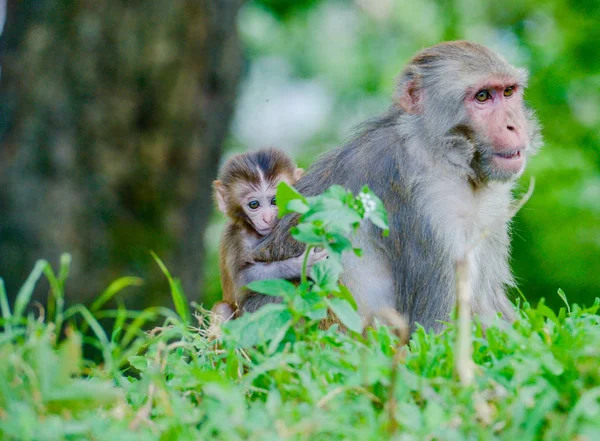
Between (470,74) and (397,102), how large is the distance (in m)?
0.51

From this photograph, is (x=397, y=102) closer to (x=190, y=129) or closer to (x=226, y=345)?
(x=226, y=345)

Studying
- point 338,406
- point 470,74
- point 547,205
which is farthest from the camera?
point 547,205

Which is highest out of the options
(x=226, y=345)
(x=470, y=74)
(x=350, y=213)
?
(x=470, y=74)

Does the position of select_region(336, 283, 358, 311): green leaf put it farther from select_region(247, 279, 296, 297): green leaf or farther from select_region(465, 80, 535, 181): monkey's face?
select_region(465, 80, 535, 181): monkey's face

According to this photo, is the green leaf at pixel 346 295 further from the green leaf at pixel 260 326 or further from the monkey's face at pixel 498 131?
the monkey's face at pixel 498 131

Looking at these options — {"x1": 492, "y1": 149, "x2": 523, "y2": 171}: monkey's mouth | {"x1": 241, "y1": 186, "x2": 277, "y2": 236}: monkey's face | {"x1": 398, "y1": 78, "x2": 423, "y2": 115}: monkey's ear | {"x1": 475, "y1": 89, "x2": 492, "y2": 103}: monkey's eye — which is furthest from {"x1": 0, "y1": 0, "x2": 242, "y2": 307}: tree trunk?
{"x1": 492, "y1": 149, "x2": 523, "y2": 171}: monkey's mouth

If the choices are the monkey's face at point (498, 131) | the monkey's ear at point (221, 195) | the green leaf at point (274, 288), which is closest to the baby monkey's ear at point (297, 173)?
the monkey's ear at point (221, 195)

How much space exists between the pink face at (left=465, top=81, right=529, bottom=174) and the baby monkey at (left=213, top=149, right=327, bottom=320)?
1271 millimetres

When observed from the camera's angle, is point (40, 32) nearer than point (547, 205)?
Yes

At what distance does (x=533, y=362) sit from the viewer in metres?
2.97

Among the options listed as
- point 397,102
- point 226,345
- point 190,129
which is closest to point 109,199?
point 190,129

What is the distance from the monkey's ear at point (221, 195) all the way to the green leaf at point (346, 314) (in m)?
2.62

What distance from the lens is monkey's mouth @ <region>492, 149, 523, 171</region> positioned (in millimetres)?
4930

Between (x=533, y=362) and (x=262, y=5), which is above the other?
(x=262, y=5)
